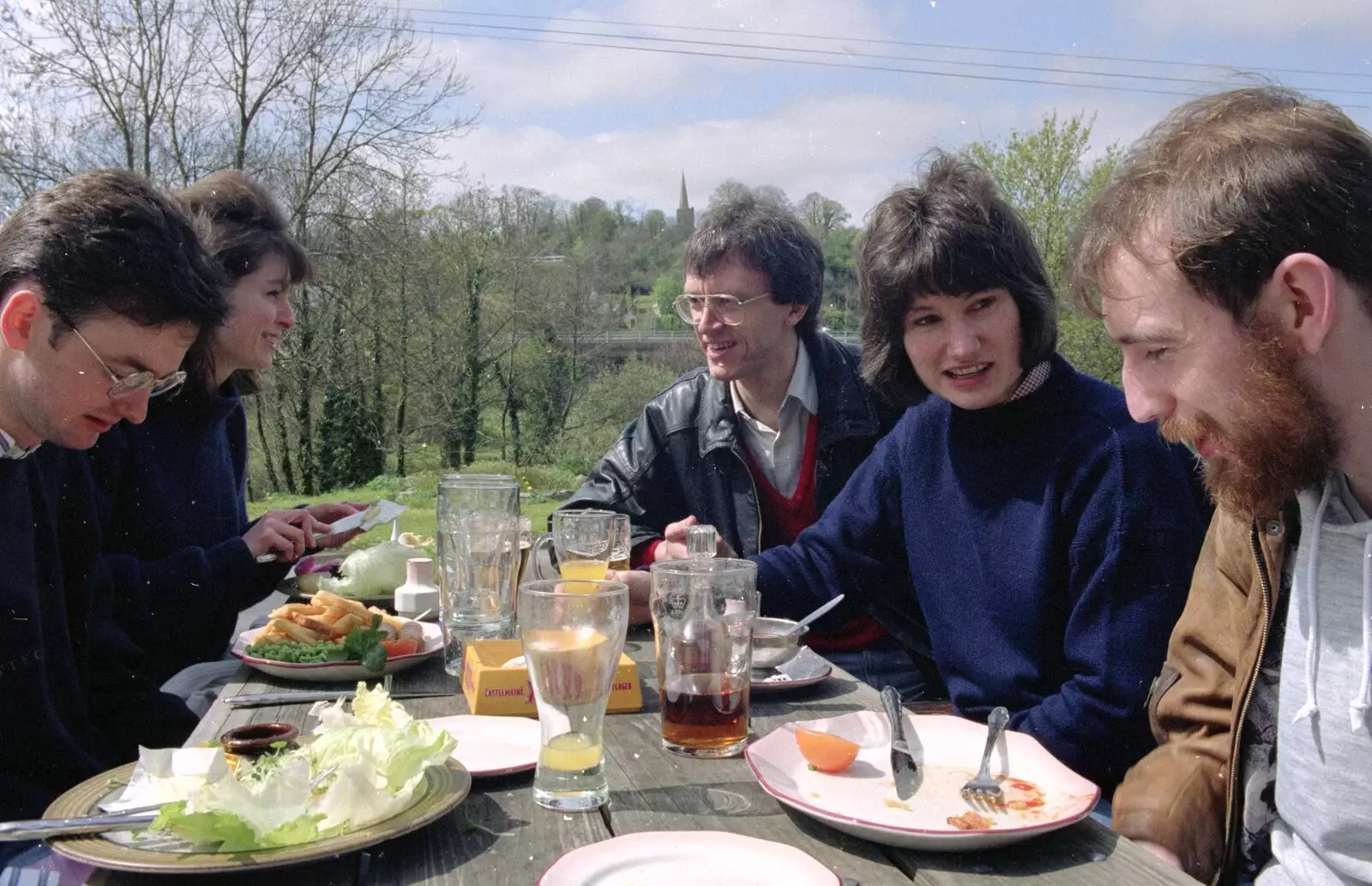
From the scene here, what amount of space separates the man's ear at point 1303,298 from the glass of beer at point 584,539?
147cm

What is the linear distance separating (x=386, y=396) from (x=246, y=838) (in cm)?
1690

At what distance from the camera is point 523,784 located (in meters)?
1.63

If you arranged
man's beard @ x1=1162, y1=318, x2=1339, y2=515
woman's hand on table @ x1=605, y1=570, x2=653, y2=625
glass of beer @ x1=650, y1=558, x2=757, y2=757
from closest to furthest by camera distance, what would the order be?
man's beard @ x1=1162, y1=318, x2=1339, y2=515, glass of beer @ x1=650, y1=558, x2=757, y2=757, woman's hand on table @ x1=605, y1=570, x2=653, y2=625

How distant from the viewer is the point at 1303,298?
1605 millimetres


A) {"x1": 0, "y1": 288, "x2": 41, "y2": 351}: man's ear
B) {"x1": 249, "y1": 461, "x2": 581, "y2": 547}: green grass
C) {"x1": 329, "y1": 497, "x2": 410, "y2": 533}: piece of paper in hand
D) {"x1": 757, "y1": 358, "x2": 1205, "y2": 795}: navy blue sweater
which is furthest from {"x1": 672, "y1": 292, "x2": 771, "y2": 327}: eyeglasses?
{"x1": 249, "y1": 461, "x2": 581, "y2": 547}: green grass

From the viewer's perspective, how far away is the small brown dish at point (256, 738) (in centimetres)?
161

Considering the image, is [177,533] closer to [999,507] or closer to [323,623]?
[323,623]

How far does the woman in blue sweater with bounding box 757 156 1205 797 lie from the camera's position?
224cm

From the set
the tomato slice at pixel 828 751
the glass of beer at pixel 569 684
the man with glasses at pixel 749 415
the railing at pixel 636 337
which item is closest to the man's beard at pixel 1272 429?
the tomato slice at pixel 828 751

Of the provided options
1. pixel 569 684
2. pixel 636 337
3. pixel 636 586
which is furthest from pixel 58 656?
pixel 636 337

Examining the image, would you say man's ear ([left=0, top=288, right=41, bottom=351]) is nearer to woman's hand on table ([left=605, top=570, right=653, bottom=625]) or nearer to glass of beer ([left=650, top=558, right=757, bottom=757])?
woman's hand on table ([left=605, top=570, right=653, bottom=625])

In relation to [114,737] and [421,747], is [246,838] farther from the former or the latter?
[114,737]

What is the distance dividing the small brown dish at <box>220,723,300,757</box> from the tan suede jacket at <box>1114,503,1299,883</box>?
4.40 ft

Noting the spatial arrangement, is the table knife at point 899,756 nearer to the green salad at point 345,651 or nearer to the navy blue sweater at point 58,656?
the green salad at point 345,651
